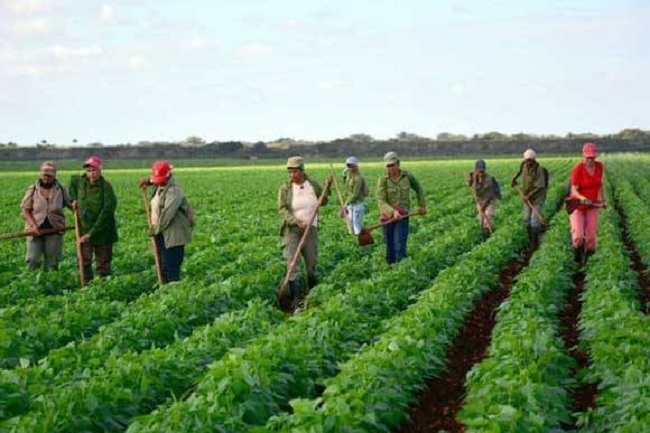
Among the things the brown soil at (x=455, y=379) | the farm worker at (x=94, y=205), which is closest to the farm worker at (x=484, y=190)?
the brown soil at (x=455, y=379)

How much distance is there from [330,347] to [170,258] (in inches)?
188

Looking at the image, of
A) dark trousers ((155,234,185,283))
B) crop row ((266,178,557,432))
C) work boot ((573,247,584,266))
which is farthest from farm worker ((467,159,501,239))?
dark trousers ((155,234,185,283))

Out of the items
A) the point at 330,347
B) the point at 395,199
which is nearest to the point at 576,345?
the point at 330,347

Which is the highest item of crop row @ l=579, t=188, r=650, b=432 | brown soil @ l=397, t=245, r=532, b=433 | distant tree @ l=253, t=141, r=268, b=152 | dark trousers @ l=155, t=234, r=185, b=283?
dark trousers @ l=155, t=234, r=185, b=283

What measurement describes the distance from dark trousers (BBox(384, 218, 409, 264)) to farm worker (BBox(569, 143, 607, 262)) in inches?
108

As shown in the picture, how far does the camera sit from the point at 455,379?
30.2 feet

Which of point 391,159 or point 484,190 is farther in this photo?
point 484,190

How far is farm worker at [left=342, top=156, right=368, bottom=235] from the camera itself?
1716cm

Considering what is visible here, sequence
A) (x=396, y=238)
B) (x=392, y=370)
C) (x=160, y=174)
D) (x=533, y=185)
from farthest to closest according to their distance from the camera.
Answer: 1. (x=533, y=185)
2. (x=396, y=238)
3. (x=160, y=174)
4. (x=392, y=370)

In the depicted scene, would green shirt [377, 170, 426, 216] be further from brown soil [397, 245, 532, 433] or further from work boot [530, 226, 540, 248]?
work boot [530, 226, 540, 248]

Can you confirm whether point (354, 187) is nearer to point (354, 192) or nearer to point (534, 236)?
point (354, 192)

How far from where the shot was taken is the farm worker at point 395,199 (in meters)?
15.8

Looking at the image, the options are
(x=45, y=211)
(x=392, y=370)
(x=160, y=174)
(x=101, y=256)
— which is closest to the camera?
(x=392, y=370)

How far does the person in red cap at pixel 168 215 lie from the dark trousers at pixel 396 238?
3.93m
